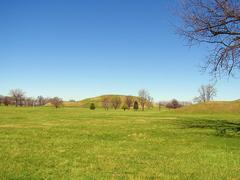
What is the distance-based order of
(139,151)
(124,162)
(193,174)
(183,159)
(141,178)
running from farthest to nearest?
(139,151)
(183,159)
(124,162)
(193,174)
(141,178)

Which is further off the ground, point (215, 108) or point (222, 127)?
point (215, 108)

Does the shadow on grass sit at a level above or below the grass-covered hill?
below

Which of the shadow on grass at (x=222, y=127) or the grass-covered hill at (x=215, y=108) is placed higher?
the grass-covered hill at (x=215, y=108)

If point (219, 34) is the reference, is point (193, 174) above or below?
below

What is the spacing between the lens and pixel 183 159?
31.4 ft

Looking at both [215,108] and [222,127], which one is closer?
[222,127]

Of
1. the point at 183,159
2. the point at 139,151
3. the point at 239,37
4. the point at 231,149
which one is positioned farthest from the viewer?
the point at 239,37

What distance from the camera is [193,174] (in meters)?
7.50

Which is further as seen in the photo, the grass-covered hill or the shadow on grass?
the grass-covered hill

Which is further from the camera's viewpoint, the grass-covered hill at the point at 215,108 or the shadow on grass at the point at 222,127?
the grass-covered hill at the point at 215,108

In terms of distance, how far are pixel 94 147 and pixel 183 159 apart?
4.09 metres

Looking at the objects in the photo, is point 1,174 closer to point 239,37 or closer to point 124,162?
point 124,162

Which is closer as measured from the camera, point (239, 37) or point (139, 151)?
point (139, 151)

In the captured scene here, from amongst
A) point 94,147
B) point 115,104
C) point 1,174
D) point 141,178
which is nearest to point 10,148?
point 94,147
